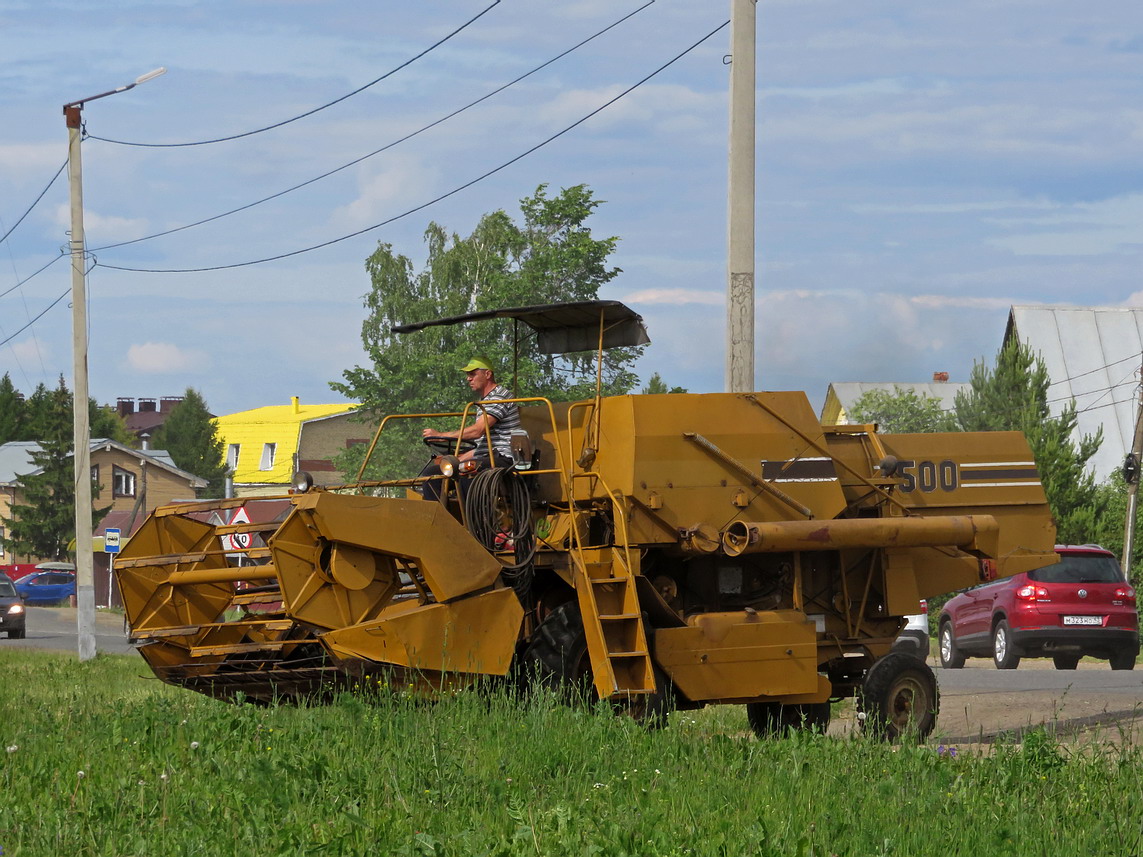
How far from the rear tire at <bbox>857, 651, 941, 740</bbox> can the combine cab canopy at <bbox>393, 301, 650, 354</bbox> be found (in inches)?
118

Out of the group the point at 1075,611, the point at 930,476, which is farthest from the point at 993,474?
the point at 1075,611

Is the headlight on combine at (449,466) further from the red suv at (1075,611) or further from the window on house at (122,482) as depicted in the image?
the window on house at (122,482)

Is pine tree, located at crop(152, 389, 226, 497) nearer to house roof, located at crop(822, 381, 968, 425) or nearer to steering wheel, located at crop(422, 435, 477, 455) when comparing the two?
house roof, located at crop(822, 381, 968, 425)

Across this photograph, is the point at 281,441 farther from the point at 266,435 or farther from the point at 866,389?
the point at 866,389

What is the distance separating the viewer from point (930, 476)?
12.0 meters

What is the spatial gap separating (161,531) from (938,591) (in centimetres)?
592

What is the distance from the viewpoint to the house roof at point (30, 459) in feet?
306

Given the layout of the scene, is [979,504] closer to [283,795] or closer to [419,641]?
[419,641]

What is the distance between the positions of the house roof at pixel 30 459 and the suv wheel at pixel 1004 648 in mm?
74547

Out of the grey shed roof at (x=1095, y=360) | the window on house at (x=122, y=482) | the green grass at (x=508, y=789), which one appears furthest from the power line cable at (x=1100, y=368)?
the window on house at (x=122, y=482)

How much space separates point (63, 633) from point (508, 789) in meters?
36.6

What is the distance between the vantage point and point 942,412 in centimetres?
6019

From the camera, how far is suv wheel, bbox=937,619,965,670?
25.5 meters

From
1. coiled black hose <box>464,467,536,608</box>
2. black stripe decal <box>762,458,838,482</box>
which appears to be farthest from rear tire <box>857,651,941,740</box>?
coiled black hose <box>464,467,536,608</box>
